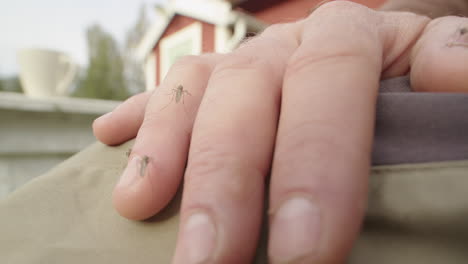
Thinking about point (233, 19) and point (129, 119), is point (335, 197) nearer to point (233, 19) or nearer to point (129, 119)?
point (129, 119)

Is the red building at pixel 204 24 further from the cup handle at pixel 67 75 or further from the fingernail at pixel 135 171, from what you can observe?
the fingernail at pixel 135 171

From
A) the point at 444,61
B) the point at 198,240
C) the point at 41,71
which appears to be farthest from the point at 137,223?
the point at 41,71

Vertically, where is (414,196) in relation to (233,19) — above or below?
above

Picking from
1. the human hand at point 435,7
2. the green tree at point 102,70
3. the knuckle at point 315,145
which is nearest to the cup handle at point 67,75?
the human hand at point 435,7

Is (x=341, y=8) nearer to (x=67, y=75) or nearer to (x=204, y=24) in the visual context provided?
(x=67, y=75)

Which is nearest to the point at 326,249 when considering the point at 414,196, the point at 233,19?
the point at 414,196
